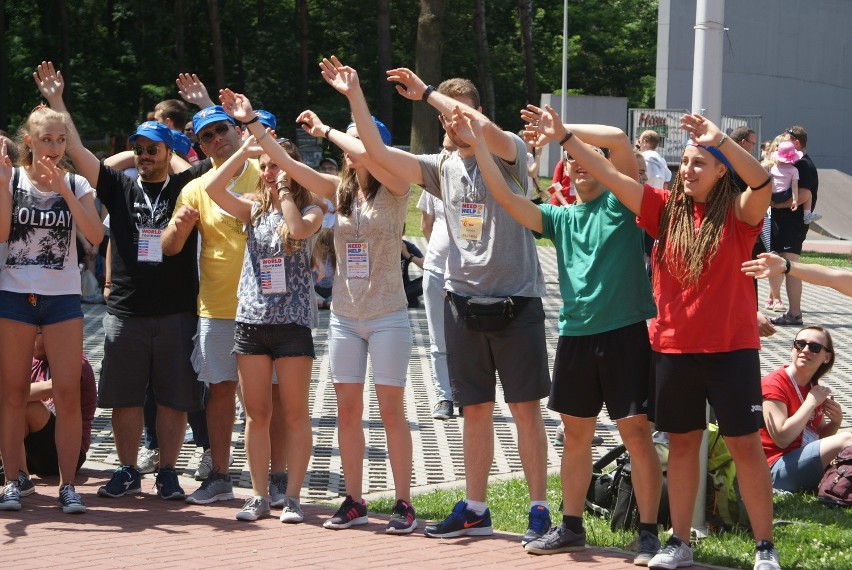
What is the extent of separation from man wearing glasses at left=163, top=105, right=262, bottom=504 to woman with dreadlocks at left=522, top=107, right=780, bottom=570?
2.19m

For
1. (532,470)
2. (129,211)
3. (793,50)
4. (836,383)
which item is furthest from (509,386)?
(793,50)

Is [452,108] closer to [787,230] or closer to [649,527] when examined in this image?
[649,527]

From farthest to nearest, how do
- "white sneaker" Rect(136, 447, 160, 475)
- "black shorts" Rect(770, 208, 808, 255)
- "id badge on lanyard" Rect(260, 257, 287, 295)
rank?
"black shorts" Rect(770, 208, 808, 255)
"white sneaker" Rect(136, 447, 160, 475)
"id badge on lanyard" Rect(260, 257, 287, 295)

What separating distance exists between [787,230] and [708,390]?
8966 millimetres

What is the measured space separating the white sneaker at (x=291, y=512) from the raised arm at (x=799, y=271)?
2.67 metres

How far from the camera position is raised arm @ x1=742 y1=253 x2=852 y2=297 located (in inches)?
189

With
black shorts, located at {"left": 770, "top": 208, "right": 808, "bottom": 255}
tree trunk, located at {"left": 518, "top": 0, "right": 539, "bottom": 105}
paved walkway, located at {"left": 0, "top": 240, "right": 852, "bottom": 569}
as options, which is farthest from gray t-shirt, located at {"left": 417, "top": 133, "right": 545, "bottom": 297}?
tree trunk, located at {"left": 518, "top": 0, "right": 539, "bottom": 105}

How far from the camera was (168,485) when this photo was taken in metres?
6.73

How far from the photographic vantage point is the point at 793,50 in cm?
4366

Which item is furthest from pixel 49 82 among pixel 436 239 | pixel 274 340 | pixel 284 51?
pixel 284 51

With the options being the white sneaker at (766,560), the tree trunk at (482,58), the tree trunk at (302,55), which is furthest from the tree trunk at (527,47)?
the white sneaker at (766,560)

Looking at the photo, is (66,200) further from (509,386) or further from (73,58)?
(73,58)

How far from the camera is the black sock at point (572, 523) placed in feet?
18.5

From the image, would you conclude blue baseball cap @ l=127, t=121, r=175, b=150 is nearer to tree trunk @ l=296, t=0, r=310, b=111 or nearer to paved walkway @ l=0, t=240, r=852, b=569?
paved walkway @ l=0, t=240, r=852, b=569
